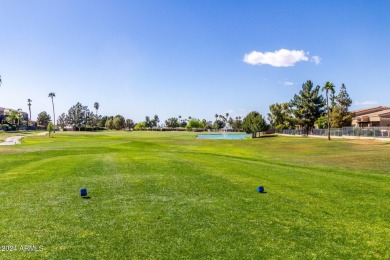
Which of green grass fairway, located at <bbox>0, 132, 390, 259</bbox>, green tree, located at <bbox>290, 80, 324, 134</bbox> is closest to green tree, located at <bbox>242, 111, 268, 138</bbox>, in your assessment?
green tree, located at <bbox>290, 80, 324, 134</bbox>

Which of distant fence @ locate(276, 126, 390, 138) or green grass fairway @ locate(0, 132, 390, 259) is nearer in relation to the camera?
green grass fairway @ locate(0, 132, 390, 259)

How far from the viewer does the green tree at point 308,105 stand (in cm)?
10788

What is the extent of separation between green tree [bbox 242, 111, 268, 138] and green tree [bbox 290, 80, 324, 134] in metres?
12.8

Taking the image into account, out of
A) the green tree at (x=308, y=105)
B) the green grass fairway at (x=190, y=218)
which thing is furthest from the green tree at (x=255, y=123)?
the green grass fairway at (x=190, y=218)

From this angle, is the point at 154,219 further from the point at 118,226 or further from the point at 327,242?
the point at 327,242

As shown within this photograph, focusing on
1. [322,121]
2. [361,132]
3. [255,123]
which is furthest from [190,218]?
[322,121]

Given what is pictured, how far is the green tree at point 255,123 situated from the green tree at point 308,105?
12.8m

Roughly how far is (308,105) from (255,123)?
64.0 ft

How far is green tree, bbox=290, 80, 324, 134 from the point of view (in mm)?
107875

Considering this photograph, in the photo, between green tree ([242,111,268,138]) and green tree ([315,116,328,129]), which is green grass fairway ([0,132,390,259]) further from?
green tree ([315,116,328,129])

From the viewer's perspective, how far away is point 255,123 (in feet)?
353

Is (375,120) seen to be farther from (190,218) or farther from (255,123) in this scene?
(190,218)

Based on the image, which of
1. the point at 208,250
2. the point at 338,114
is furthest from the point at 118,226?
the point at 338,114

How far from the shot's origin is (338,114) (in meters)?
102
